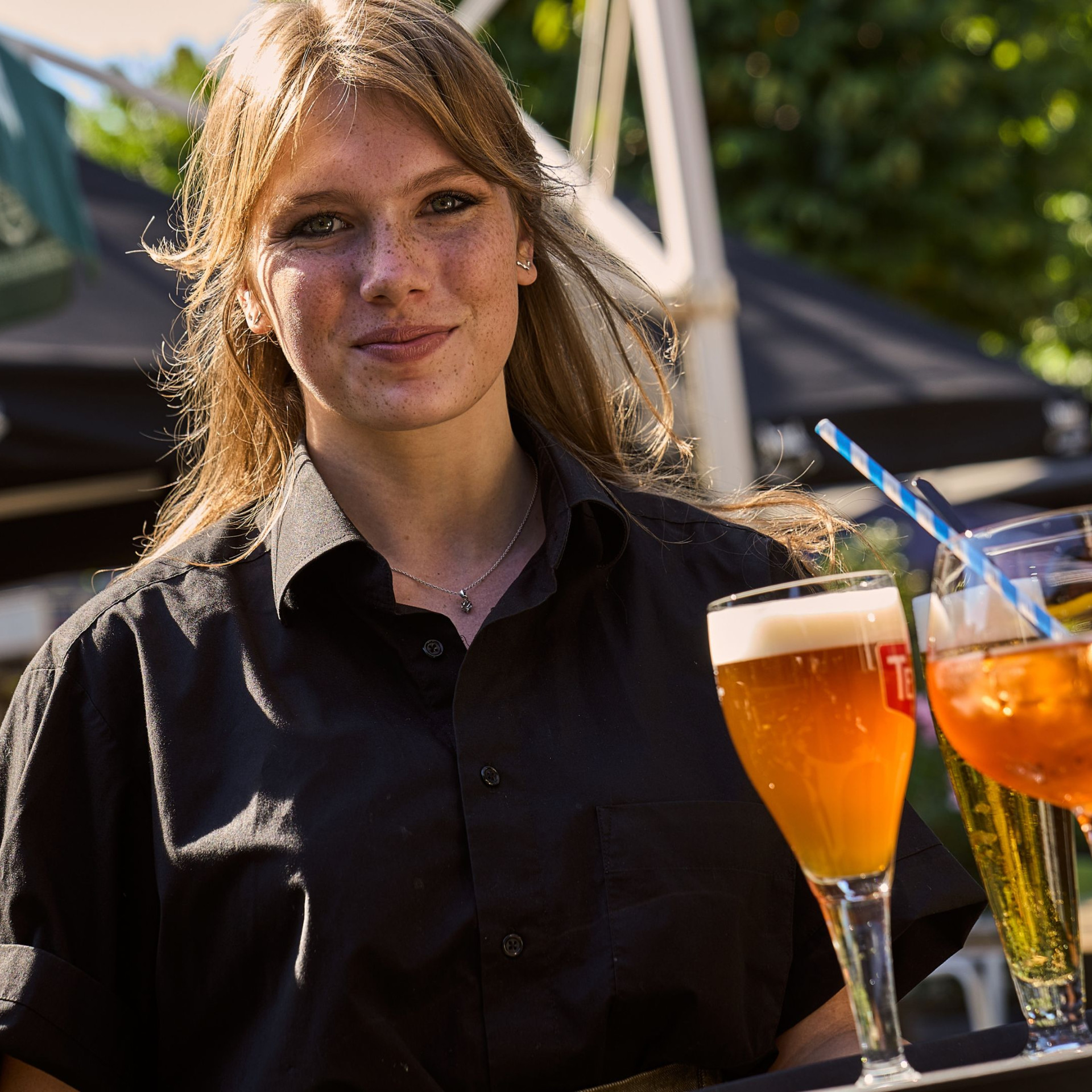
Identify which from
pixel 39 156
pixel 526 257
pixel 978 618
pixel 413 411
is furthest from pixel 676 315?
pixel 978 618

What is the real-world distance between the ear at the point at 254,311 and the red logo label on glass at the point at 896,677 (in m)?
1.02

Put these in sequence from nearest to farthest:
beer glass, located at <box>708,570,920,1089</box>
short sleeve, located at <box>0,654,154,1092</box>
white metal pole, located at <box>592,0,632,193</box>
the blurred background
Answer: beer glass, located at <box>708,570,920,1089</box> → short sleeve, located at <box>0,654,154,1092</box> → the blurred background → white metal pole, located at <box>592,0,632,193</box>

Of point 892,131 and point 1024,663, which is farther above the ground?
point 892,131

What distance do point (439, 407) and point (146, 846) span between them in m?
0.56

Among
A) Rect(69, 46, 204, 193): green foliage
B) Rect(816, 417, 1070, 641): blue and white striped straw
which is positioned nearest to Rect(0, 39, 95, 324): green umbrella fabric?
Rect(816, 417, 1070, 641): blue and white striped straw

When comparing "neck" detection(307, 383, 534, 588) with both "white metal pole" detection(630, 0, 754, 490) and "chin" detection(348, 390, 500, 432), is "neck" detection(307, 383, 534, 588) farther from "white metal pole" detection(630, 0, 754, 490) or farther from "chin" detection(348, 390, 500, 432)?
"white metal pole" detection(630, 0, 754, 490)

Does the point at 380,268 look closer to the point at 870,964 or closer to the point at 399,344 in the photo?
the point at 399,344

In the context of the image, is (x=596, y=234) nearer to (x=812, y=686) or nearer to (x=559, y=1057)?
(x=559, y=1057)

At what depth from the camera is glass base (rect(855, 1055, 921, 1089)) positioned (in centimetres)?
92

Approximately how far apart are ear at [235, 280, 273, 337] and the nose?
0.89ft

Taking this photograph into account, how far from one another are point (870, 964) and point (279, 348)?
A: 1279 millimetres

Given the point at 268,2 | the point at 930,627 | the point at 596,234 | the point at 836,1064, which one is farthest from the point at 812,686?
the point at 596,234

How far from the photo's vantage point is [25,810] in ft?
4.90

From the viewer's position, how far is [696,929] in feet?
4.91
